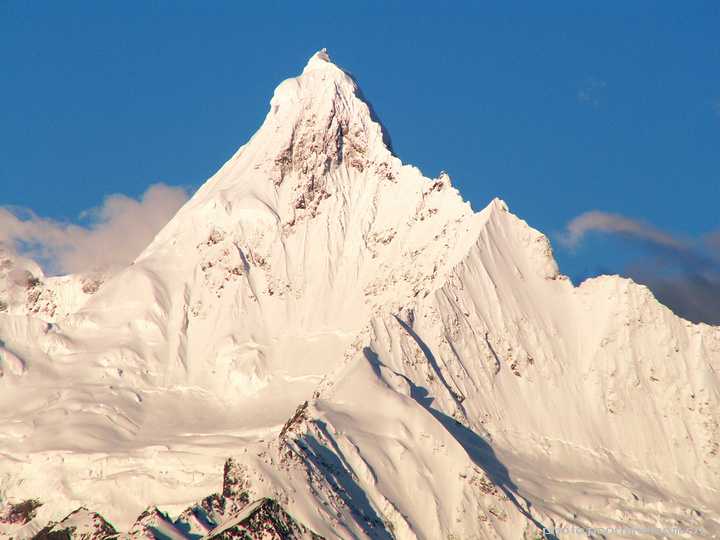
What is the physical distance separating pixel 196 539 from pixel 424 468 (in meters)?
43.3

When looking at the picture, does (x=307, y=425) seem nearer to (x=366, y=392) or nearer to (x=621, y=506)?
(x=366, y=392)

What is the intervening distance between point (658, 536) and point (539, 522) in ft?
70.0

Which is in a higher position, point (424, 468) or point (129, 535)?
point (424, 468)

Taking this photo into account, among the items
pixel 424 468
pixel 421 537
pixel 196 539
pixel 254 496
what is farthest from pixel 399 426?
pixel 196 539

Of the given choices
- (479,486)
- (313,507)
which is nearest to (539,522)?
(479,486)

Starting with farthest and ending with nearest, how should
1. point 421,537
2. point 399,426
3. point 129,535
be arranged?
point 399,426, point 421,537, point 129,535

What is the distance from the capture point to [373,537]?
166 metres

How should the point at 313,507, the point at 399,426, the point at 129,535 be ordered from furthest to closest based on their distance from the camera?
the point at 399,426
the point at 313,507
the point at 129,535

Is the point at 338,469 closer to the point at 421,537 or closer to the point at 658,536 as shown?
the point at 421,537

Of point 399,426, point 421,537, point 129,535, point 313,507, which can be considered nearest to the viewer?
point 129,535

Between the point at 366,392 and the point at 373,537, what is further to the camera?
the point at 366,392

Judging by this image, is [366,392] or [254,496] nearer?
[254,496]

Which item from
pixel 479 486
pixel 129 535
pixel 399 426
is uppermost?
pixel 399 426

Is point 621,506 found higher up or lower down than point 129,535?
higher up
